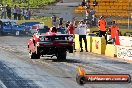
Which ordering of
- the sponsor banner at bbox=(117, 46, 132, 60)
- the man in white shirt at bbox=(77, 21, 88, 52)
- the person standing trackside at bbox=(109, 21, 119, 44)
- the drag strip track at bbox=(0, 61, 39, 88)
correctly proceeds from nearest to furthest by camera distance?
the drag strip track at bbox=(0, 61, 39, 88) < the sponsor banner at bbox=(117, 46, 132, 60) < the person standing trackside at bbox=(109, 21, 119, 44) < the man in white shirt at bbox=(77, 21, 88, 52)

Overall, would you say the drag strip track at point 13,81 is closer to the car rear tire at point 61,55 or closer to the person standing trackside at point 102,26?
the car rear tire at point 61,55

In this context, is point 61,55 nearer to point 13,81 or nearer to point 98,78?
point 13,81

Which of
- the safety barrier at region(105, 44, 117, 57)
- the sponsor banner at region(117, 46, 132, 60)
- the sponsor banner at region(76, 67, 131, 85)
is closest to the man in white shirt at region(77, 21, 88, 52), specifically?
the safety barrier at region(105, 44, 117, 57)

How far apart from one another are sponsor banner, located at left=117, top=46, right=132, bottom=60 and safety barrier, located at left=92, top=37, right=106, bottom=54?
2.50 m

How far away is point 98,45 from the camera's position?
2631cm

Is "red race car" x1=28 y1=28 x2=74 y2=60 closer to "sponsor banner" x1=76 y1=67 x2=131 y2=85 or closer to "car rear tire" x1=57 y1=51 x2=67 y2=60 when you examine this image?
"car rear tire" x1=57 y1=51 x2=67 y2=60

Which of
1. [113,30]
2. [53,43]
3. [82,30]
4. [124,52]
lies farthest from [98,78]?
[82,30]

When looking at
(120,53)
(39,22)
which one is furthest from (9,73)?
(39,22)

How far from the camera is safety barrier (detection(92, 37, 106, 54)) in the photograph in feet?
84.4

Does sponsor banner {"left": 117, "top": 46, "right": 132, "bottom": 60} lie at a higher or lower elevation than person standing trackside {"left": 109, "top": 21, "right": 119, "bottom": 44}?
lower

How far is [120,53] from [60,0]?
41.4 meters

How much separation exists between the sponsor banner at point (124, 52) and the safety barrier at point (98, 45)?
250cm

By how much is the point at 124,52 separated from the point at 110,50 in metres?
2.13

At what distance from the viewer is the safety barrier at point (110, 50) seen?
77.9 ft
